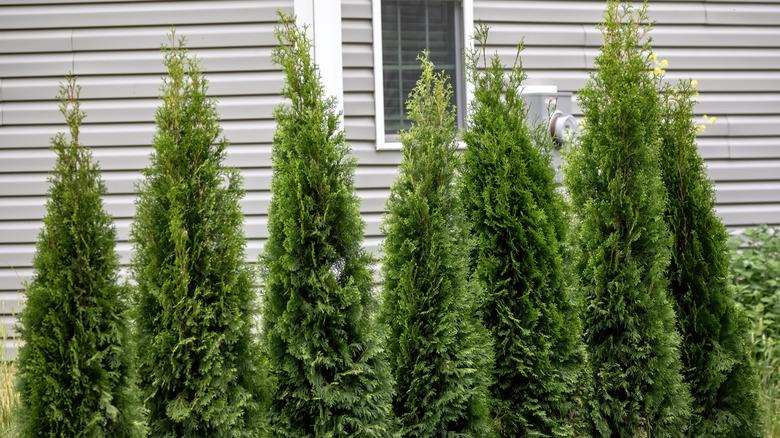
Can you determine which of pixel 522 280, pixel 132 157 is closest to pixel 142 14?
pixel 132 157

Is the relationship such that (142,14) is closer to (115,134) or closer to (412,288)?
(115,134)

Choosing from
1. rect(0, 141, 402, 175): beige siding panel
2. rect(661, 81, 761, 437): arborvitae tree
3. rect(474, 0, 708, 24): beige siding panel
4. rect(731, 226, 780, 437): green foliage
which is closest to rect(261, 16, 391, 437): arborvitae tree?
rect(661, 81, 761, 437): arborvitae tree

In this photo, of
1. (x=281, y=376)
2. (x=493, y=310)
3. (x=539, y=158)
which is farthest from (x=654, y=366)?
(x=281, y=376)

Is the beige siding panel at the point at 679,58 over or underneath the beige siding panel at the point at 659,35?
underneath

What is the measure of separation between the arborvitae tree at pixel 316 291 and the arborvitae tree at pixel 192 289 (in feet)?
0.53

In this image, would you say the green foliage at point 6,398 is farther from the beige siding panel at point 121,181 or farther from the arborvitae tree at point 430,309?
the arborvitae tree at point 430,309

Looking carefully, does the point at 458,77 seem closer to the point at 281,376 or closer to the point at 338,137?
the point at 338,137

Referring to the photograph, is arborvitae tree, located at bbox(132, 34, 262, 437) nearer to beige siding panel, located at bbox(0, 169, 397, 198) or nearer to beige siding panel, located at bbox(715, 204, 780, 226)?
beige siding panel, located at bbox(0, 169, 397, 198)

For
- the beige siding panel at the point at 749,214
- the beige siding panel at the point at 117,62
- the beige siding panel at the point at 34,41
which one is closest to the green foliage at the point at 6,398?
the beige siding panel at the point at 117,62

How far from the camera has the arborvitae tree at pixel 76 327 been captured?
314 cm

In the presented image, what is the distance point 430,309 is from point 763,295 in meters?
3.79

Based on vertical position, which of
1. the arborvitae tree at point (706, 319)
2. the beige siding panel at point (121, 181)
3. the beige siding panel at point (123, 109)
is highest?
the beige siding panel at point (123, 109)

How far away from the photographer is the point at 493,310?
4.12 meters

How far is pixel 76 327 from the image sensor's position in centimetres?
318
